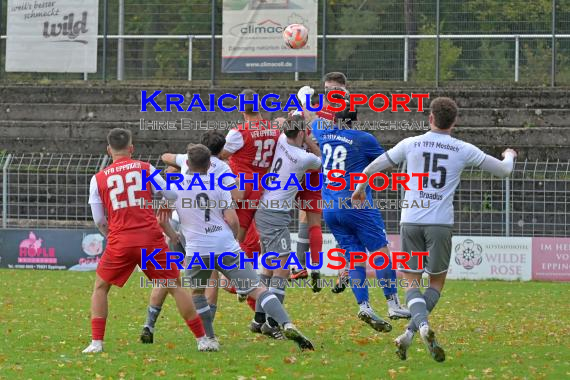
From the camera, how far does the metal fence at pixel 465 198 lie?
21812 millimetres

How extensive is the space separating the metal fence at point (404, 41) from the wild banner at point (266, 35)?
25cm

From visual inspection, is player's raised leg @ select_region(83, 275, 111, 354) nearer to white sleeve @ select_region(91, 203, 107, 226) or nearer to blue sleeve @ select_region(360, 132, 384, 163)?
white sleeve @ select_region(91, 203, 107, 226)

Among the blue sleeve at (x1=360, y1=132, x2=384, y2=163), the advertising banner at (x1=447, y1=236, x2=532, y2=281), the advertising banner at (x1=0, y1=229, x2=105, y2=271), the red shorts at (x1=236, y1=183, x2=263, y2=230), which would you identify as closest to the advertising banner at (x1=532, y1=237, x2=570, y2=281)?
the advertising banner at (x1=447, y1=236, x2=532, y2=281)

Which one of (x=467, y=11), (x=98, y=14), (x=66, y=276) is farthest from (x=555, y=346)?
(x=98, y=14)

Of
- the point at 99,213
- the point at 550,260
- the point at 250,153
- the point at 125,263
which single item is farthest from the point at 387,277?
the point at 550,260

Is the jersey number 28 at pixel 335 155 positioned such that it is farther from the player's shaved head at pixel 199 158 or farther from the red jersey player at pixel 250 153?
the player's shaved head at pixel 199 158

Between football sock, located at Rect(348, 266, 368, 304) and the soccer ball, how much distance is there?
13.2 meters

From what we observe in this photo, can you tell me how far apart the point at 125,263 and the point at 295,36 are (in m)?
14.8

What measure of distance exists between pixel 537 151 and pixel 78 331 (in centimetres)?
1459

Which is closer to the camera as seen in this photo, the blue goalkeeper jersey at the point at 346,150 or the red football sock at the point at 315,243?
the blue goalkeeper jersey at the point at 346,150

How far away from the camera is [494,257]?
22156mm

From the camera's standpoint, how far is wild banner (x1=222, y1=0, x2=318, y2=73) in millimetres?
26672

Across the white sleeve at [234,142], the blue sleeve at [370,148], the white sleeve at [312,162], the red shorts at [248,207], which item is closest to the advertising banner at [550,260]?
the white sleeve at [312,162]

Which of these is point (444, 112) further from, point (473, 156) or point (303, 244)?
point (303, 244)
